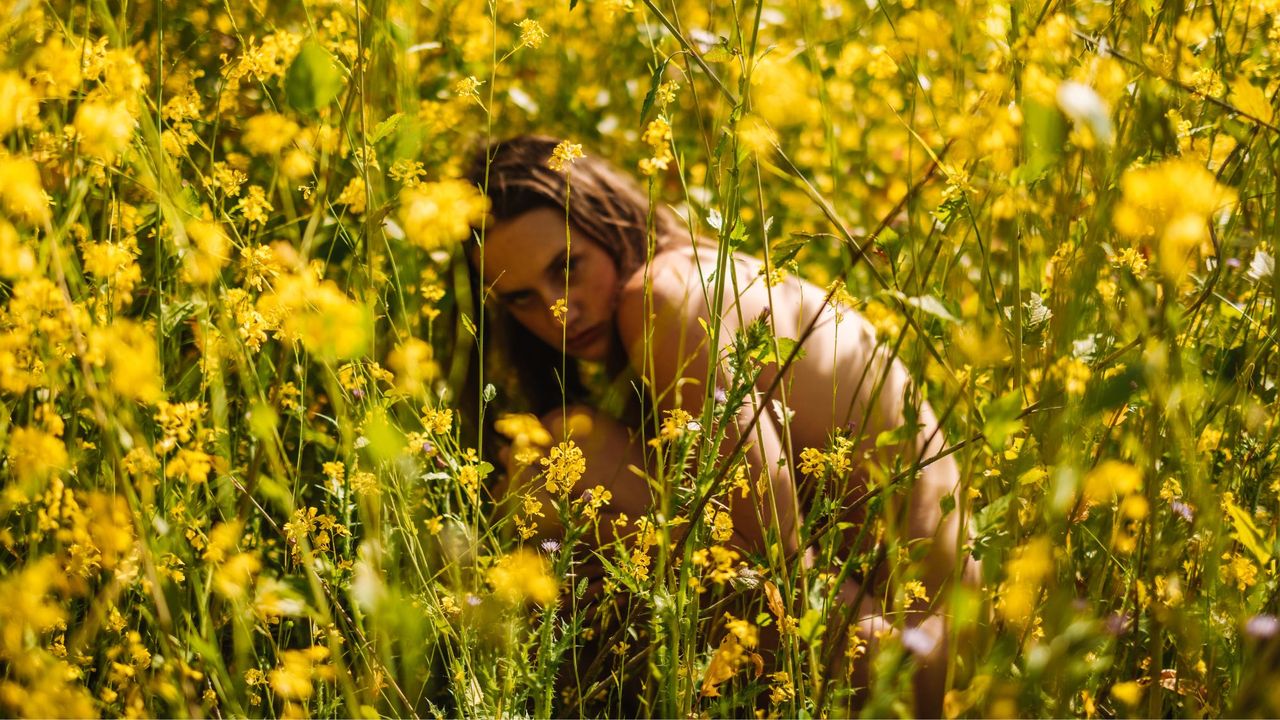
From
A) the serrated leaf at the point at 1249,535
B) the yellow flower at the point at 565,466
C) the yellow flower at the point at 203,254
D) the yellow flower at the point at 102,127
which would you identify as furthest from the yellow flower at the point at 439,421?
the serrated leaf at the point at 1249,535

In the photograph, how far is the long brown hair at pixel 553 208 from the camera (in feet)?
6.06

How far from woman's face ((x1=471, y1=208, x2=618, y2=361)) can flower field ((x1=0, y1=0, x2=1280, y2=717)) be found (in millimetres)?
367

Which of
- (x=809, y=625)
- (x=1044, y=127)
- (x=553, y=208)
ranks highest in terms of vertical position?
(x=553, y=208)

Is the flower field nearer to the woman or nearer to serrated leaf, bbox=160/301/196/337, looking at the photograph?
serrated leaf, bbox=160/301/196/337

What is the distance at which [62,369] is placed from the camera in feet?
3.63

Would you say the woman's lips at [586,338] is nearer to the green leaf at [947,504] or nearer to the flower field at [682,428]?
the flower field at [682,428]

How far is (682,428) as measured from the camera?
3.27 feet

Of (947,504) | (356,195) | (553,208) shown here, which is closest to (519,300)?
(553,208)

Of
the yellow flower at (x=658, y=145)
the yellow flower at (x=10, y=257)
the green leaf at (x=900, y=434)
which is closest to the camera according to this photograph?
the yellow flower at (x=10, y=257)

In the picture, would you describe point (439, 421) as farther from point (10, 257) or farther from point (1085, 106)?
point (1085, 106)

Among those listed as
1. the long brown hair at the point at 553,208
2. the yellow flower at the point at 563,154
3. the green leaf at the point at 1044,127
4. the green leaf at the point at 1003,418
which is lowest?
the green leaf at the point at 1003,418

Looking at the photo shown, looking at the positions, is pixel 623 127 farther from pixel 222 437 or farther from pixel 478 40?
pixel 222 437

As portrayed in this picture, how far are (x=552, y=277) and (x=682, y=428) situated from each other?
2.88 ft

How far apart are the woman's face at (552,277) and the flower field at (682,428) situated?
367 millimetres
